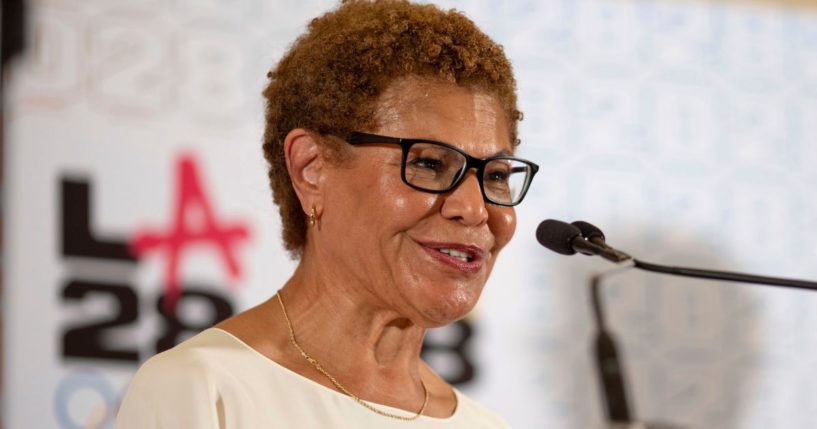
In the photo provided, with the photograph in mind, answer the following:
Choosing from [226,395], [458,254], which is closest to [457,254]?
[458,254]

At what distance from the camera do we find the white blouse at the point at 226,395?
1973 millimetres

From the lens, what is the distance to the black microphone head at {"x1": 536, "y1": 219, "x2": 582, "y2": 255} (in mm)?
2141

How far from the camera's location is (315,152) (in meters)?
2.22

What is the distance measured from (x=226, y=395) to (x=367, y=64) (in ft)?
2.16

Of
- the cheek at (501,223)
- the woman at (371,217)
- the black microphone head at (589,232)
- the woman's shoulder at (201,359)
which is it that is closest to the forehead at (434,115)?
the woman at (371,217)

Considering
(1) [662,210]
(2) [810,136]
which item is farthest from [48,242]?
(2) [810,136]

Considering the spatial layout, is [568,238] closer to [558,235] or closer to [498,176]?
[558,235]

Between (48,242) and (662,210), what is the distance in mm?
1975

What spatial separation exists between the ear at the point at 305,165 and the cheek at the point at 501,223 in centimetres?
33

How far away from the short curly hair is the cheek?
0.71ft

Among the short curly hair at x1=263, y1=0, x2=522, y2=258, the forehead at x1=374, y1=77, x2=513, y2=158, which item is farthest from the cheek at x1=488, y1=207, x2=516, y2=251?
the short curly hair at x1=263, y1=0, x2=522, y2=258

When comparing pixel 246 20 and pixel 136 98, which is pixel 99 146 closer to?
pixel 136 98

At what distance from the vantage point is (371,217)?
2135 mm

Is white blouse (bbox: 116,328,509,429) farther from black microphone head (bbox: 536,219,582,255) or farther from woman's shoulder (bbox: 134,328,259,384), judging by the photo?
black microphone head (bbox: 536,219,582,255)
